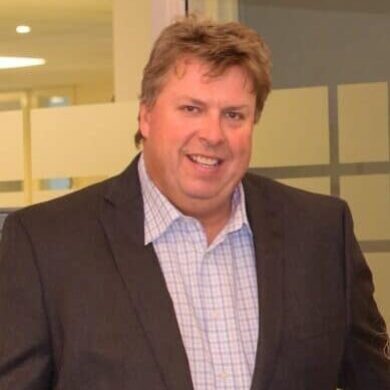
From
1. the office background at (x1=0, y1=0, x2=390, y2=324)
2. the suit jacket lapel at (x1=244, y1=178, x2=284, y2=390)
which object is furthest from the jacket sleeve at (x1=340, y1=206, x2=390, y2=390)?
the office background at (x1=0, y1=0, x2=390, y2=324)

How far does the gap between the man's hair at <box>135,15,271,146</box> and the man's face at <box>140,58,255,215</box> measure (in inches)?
0.4

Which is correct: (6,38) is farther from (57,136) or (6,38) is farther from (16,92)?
(57,136)

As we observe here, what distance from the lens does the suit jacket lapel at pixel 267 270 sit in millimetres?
1472

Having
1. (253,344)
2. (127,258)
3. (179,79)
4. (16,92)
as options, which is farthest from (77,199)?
(16,92)

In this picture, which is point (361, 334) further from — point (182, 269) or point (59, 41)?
point (59, 41)

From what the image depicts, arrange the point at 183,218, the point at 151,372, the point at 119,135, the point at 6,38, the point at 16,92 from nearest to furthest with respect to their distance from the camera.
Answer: the point at 151,372 < the point at 183,218 < the point at 119,135 < the point at 16,92 < the point at 6,38

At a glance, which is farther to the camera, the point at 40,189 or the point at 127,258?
the point at 40,189

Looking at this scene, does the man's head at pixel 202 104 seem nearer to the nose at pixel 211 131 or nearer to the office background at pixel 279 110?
the nose at pixel 211 131

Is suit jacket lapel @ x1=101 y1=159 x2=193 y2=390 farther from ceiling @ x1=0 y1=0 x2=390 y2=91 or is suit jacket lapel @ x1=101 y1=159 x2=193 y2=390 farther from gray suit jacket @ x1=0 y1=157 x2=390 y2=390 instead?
ceiling @ x1=0 y1=0 x2=390 y2=91

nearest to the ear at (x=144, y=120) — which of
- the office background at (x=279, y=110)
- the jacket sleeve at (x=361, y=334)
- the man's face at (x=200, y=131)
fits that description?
the man's face at (x=200, y=131)

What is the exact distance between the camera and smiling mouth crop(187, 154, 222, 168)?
1476mm

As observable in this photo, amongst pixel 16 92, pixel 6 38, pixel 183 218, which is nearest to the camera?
pixel 183 218

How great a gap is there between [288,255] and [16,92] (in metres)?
2.10

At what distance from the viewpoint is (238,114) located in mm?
1494
